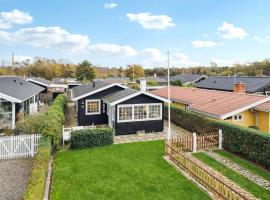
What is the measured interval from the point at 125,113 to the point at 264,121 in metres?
10.6

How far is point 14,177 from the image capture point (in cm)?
1205

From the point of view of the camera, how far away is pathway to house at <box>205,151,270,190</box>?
1133 centimetres

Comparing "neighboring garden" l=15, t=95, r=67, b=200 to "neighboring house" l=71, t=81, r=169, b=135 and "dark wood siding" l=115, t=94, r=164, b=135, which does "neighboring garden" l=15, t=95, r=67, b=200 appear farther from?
"dark wood siding" l=115, t=94, r=164, b=135

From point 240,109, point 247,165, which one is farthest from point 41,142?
point 240,109

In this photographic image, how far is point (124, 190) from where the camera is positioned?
34.8ft

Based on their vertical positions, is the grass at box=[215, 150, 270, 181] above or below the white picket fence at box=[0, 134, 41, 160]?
below

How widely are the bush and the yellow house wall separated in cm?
1146

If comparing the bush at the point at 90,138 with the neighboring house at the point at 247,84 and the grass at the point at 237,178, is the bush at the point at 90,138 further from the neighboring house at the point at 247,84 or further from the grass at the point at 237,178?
the neighboring house at the point at 247,84

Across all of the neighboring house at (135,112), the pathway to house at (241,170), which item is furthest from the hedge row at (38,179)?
the pathway to house at (241,170)

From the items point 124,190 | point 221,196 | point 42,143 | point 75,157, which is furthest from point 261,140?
point 42,143

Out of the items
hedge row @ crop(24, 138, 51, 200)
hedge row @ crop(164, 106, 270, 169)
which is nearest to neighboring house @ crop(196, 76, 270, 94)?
hedge row @ crop(164, 106, 270, 169)

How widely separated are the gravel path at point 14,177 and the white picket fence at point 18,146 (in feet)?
1.64

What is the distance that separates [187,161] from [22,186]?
25.4ft

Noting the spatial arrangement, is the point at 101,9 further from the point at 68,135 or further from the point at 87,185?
the point at 87,185
